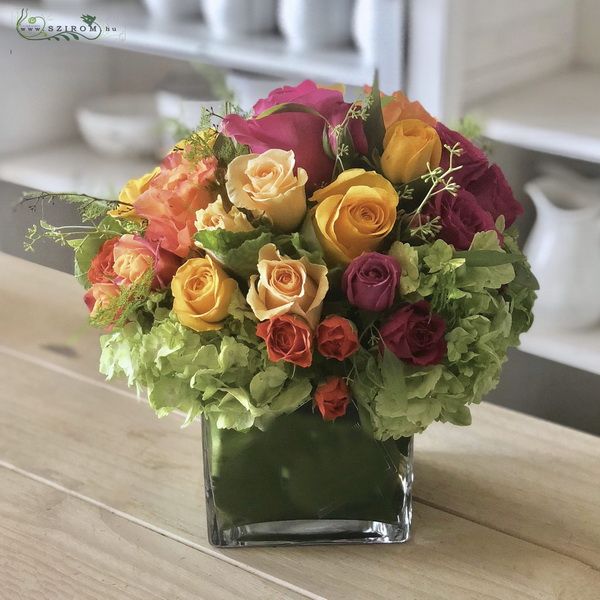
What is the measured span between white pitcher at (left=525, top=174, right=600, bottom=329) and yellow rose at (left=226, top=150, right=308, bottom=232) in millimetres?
1207

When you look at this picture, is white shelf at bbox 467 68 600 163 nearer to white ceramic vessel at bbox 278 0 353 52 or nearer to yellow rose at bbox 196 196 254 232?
white ceramic vessel at bbox 278 0 353 52

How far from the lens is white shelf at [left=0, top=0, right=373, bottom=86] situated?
75.4 inches

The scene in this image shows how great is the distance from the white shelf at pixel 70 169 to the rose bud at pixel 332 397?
163cm

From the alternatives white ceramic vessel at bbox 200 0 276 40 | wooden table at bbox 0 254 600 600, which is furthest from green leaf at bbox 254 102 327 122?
white ceramic vessel at bbox 200 0 276 40

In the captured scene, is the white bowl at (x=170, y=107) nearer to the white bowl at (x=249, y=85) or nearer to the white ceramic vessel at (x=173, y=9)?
the white bowl at (x=249, y=85)

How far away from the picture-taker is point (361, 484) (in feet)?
2.78

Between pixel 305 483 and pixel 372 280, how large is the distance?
0.21 metres

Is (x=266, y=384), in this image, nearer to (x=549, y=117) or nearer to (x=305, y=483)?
(x=305, y=483)

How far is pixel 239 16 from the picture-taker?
2055 mm

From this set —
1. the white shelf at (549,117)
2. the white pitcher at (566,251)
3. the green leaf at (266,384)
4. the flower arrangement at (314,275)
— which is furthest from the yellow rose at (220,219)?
the white pitcher at (566,251)

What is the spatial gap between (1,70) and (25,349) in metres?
1.31

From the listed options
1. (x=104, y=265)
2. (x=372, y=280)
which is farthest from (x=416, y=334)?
(x=104, y=265)

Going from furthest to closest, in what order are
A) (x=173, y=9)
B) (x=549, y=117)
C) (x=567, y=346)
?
(x=173, y=9) < (x=567, y=346) < (x=549, y=117)

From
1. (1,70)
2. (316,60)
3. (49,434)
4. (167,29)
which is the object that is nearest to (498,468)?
(49,434)
